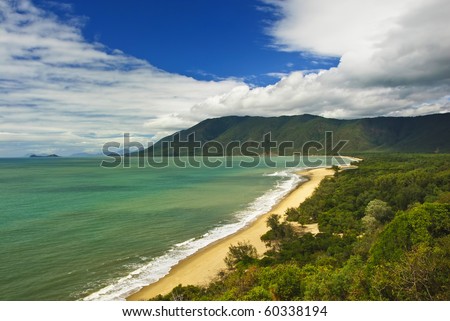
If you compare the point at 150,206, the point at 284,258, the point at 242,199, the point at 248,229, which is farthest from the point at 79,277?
the point at 242,199

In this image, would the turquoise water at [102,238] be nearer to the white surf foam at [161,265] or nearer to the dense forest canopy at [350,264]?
the white surf foam at [161,265]

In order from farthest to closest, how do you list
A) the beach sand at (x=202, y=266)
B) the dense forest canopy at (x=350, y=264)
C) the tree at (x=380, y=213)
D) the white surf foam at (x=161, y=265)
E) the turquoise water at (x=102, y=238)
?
the tree at (x=380, y=213), the turquoise water at (x=102, y=238), the beach sand at (x=202, y=266), the white surf foam at (x=161, y=265), the dense forest canopy at (x=350, y=264)

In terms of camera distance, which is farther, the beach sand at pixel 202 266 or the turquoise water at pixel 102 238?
the turquoise water at pixel 102 238

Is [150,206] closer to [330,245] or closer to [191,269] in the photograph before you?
[191,269]

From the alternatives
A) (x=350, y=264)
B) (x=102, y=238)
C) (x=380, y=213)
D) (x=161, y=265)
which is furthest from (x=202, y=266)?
(x=380, y=213)

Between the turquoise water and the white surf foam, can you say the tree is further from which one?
the turquoise water

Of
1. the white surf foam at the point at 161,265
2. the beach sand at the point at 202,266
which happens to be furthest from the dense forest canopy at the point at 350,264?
the white surf foam at the point at 161,265

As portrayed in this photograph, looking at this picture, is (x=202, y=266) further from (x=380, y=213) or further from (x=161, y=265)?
(x=380, y=213)

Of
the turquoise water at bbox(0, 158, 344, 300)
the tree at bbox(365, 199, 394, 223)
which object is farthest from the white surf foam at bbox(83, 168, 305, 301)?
the tree at bbox(365, 199, 394, 223)

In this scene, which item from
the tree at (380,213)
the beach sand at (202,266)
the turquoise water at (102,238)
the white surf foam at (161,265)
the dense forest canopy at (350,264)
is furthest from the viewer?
the tree at (380,213)

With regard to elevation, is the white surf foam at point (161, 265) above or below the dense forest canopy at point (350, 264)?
below
